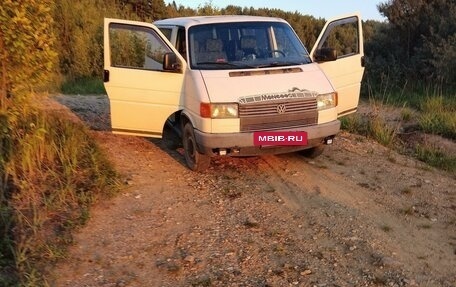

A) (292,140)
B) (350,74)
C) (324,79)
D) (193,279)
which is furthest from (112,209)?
(350,74)

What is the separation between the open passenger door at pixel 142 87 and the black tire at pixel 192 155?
0.36 meters

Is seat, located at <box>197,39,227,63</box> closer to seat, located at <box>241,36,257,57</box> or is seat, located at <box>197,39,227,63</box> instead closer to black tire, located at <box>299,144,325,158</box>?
seat, located at <box>241,36,257,57</box>

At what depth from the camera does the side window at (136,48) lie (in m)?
7.21

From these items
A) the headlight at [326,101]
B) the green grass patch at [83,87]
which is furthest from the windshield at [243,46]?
the green grass patch at [83,87]

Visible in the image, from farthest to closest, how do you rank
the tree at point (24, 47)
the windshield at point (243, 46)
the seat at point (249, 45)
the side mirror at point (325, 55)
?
the side mirror at point (325, 55) < the seat at point (249, 45) < the windshield at point (243, 46) < the tree at point (24, 47)

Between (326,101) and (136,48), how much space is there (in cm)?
301

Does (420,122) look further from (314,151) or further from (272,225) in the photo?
(272,225)

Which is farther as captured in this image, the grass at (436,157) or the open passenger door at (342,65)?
the open passenger door at (342,65)

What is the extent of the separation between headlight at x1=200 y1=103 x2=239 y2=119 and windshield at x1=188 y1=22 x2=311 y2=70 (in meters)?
0.73

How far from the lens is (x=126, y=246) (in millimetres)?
4988

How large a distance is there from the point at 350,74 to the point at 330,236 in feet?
11.8

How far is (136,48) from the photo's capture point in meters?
8.30

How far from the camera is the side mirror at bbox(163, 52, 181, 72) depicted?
7.05 meters

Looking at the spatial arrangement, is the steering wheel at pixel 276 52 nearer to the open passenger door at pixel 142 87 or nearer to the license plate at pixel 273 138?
the open passenger door at pixel 142 87
